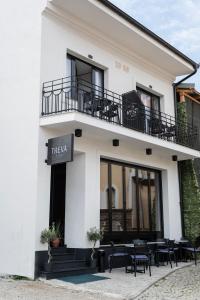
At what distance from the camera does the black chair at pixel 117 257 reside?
438 inches

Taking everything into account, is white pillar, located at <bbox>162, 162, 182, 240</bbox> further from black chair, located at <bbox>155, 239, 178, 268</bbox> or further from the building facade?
black chair, located at <bbox>155, 239, 178, 268</bbox>

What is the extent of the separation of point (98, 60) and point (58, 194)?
176 inches

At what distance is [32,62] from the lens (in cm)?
1077

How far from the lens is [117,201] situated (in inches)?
491

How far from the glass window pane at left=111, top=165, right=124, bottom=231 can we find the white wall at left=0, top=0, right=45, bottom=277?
3.33 meters

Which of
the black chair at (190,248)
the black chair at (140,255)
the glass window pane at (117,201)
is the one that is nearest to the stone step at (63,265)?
the black chair at (140,255)

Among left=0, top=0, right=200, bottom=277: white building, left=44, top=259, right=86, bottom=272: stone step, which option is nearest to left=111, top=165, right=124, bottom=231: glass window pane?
left=0, top=0, right=200, bottom=277: white building

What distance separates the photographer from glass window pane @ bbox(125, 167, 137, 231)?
1286 centimetres

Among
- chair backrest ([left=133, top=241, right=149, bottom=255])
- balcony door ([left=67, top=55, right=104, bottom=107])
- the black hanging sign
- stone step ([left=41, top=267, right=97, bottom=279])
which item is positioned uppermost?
balcony door ([left=67, top=55, right=104, bottom=107])

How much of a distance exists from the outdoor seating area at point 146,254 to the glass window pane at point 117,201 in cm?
67

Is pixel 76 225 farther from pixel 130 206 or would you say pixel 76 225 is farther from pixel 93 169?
pixel 130 206

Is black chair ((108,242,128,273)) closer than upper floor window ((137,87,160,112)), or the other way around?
black chair ((108,242,128,273))

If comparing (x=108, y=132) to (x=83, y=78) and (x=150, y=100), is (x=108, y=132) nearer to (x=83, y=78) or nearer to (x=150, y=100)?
(x=83, y=78)

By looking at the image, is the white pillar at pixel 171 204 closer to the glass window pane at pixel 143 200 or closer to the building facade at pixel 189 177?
the building facade at pixel 189 177
